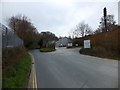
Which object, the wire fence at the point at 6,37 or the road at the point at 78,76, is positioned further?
the wire fence at the point at 6,37

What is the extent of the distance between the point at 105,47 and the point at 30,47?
184 ft

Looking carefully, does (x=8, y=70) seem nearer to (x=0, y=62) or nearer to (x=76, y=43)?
(x=0, y=62)

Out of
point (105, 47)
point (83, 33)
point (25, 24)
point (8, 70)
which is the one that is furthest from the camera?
point (83, 33)

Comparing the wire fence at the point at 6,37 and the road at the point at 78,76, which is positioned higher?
the wire fence at the point at 6,37

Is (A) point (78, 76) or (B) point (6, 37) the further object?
(B) point (6, 37)

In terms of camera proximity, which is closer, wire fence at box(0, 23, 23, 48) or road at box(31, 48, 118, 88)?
road at box(31, 48, 118, 88)

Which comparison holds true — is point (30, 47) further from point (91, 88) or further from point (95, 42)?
point (91, 88)

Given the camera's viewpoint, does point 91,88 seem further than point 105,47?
No

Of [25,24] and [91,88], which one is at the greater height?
[25,24]

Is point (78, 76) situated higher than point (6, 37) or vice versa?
point (6, 37)

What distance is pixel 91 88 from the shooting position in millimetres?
11500

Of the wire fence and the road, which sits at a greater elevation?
the wire fence

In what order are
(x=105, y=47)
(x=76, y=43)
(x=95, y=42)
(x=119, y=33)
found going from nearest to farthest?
1. (x=119, y=33)
2. (x=105, y=47)
3. (x=95, y=42)
4. (x=76, y=43)

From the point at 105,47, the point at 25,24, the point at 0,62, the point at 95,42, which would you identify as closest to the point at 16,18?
the point at 25,24
